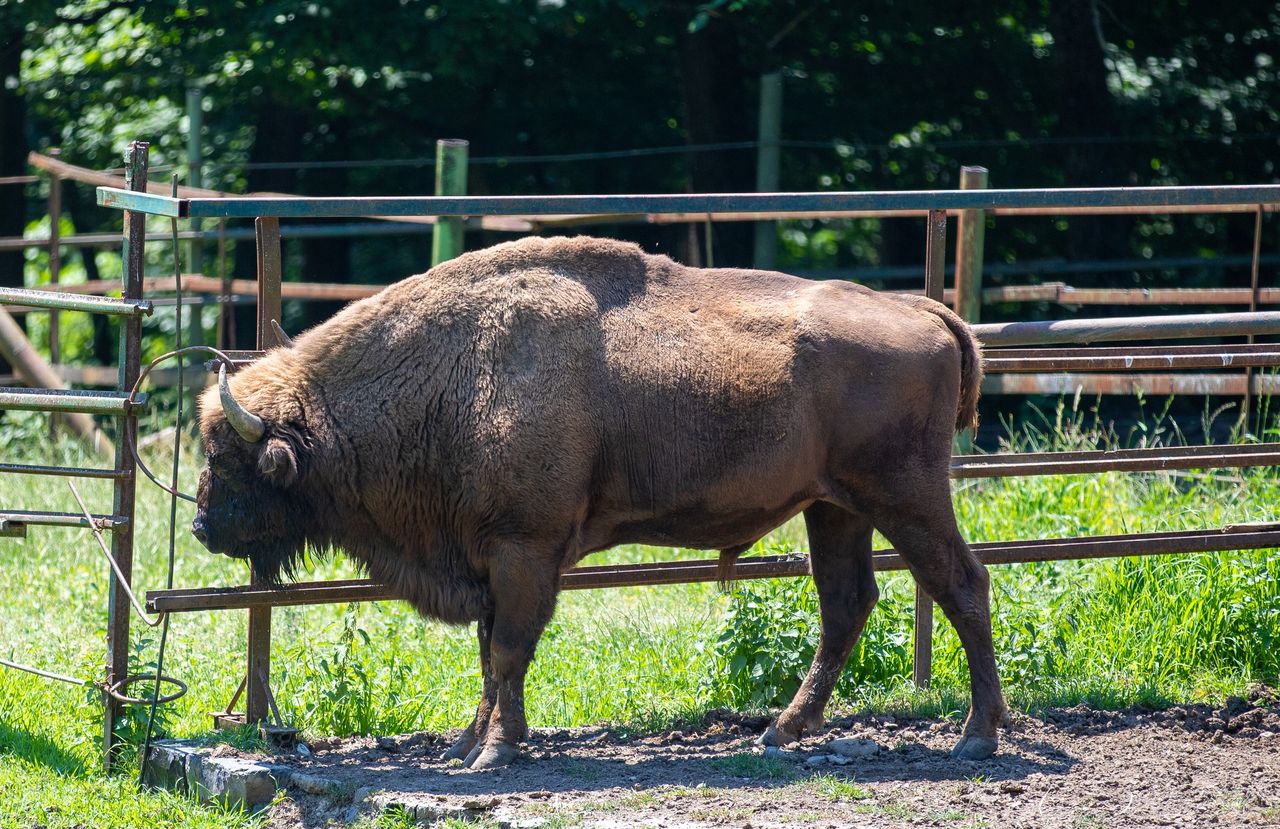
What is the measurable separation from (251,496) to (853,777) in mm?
2521

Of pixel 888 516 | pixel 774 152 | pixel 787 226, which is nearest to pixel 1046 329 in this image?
pixel 888 516

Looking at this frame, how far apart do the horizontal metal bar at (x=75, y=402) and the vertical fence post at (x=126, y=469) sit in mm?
61

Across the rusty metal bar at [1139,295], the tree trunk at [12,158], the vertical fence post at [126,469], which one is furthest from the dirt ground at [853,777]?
the tree trunk at [12,158]

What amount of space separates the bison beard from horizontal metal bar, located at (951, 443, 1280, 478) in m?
0.65

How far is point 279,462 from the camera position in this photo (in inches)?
210

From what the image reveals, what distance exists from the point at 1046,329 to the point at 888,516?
4.18 feet

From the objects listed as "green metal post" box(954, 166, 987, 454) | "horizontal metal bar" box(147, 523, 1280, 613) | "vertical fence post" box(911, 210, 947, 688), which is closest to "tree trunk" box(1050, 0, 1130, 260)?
"green metal post" box(954, 166, 987, 454)

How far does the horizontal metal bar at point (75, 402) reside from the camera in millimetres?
5400

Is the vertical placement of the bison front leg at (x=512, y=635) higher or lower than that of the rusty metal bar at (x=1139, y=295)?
lower

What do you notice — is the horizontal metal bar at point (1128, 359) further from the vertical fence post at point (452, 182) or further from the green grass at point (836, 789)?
the vertical fence post at point (452, 182)

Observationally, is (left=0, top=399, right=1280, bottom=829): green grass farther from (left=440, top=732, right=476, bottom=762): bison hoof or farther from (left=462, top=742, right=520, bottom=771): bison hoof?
(left=462, top=742, right=520, bottom=771): bison hoof

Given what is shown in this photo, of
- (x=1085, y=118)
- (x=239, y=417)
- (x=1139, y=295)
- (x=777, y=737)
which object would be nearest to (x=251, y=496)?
(x=239, y=417)

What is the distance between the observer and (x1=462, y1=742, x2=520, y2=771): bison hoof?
17.4 feet

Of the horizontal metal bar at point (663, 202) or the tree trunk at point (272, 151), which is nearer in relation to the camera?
the horizontal metal bar at point (663, 202)
